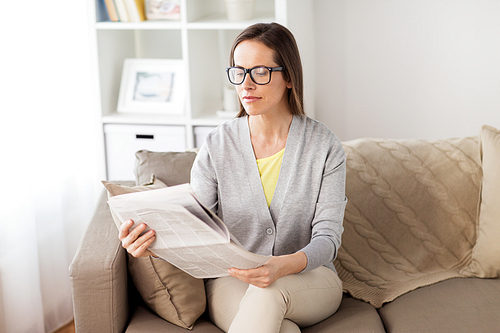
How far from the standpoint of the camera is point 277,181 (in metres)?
1.43

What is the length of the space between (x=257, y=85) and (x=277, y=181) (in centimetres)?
28

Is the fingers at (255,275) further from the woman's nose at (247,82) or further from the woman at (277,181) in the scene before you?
the woman's nose at (247,82)

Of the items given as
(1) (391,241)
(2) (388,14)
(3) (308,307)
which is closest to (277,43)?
(3) (308,307)

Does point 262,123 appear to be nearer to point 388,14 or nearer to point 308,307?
point 308,307

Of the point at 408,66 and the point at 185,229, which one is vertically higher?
the point at 408,66

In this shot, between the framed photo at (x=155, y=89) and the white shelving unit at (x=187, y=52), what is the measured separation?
5cm

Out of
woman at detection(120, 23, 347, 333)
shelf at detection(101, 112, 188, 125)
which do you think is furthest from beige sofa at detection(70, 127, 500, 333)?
shelf at detection(101, 112, 188, 125)

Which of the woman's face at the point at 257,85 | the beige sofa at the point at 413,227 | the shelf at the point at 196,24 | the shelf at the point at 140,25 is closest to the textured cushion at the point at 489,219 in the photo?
the beige sofa at the point at 413,227

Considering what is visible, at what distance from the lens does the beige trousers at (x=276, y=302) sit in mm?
1192

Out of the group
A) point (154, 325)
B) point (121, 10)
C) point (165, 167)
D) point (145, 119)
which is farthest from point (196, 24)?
point (154, 325)

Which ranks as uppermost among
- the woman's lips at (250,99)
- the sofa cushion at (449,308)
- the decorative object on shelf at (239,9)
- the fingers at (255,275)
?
the decorative object on shelf at (239,9)

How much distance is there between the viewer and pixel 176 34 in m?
2.56

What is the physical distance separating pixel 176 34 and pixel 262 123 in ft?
4.23

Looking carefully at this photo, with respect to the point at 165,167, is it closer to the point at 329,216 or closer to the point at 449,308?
the point at 329,216
